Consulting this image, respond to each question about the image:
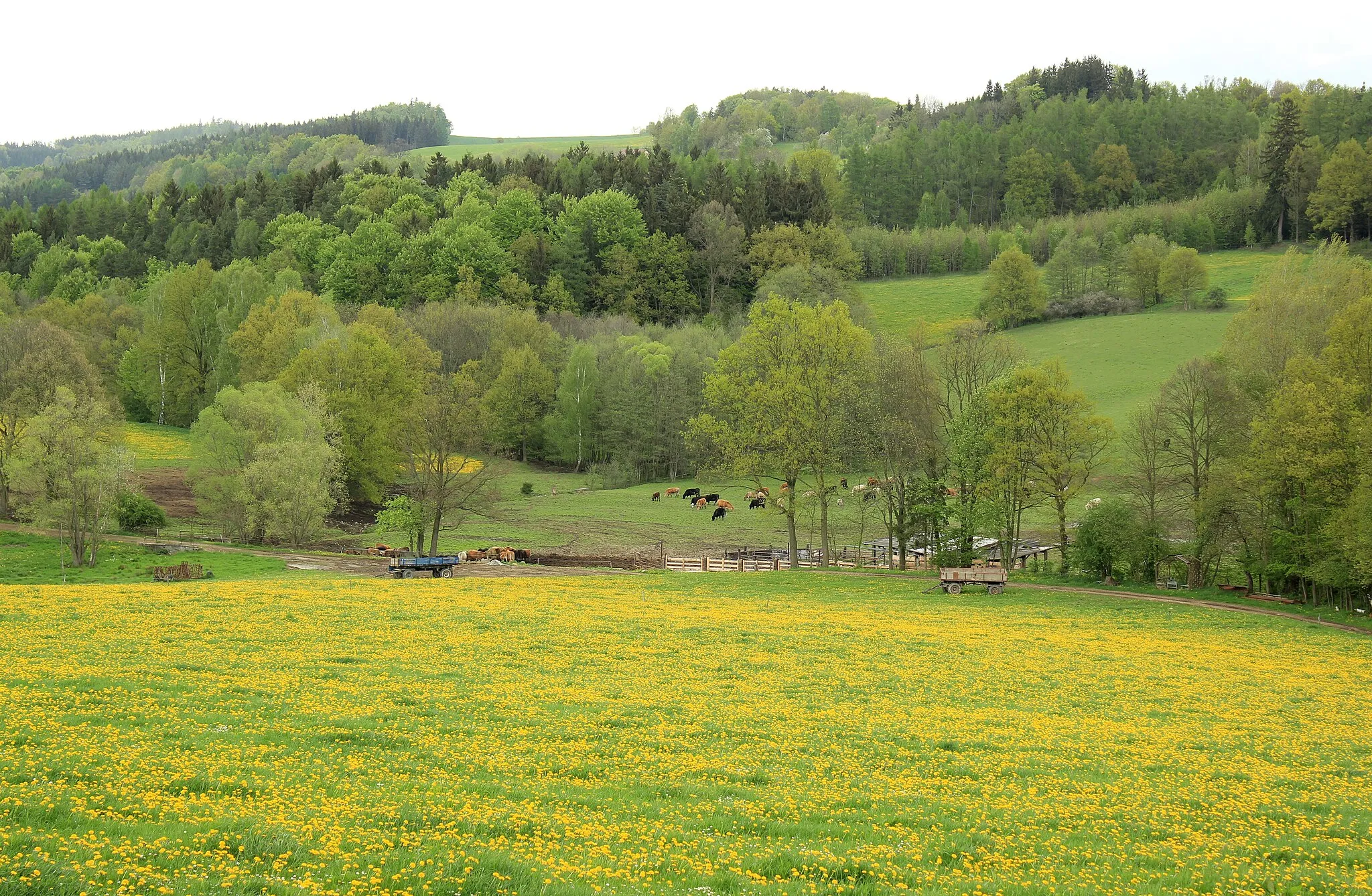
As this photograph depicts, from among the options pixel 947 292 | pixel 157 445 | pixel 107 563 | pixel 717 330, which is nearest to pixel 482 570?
pixel 107 563

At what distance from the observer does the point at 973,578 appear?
156 feet

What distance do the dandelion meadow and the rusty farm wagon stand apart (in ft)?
45.7

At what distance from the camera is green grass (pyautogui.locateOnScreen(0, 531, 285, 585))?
46219 millimetres

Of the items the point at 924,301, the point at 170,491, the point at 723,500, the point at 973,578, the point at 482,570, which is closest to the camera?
the point at 973,578

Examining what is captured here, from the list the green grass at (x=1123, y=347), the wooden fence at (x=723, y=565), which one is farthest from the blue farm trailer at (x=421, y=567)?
the green grass at (x=1123, y=347)

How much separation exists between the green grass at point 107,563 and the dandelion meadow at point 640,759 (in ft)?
45.8

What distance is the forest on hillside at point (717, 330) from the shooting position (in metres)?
51.2

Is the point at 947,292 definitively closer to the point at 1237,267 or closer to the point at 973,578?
the point at 1237,267

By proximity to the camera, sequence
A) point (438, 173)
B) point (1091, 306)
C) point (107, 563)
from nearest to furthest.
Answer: point (107, 563)
point (1091, 306)
point (438, 173)

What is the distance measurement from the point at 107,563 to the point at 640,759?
4363 centimetres

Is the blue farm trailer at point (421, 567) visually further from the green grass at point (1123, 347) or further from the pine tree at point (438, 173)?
the pine tree at point (438, 173)

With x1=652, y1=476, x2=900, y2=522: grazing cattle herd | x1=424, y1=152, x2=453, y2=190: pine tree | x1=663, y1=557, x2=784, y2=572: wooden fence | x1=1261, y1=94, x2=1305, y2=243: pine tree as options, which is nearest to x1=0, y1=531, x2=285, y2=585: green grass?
x1=663, y1=557, x2=784, y2=572: wooden fence

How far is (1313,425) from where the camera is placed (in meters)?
43.3

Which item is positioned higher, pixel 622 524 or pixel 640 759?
pixel 640 759
